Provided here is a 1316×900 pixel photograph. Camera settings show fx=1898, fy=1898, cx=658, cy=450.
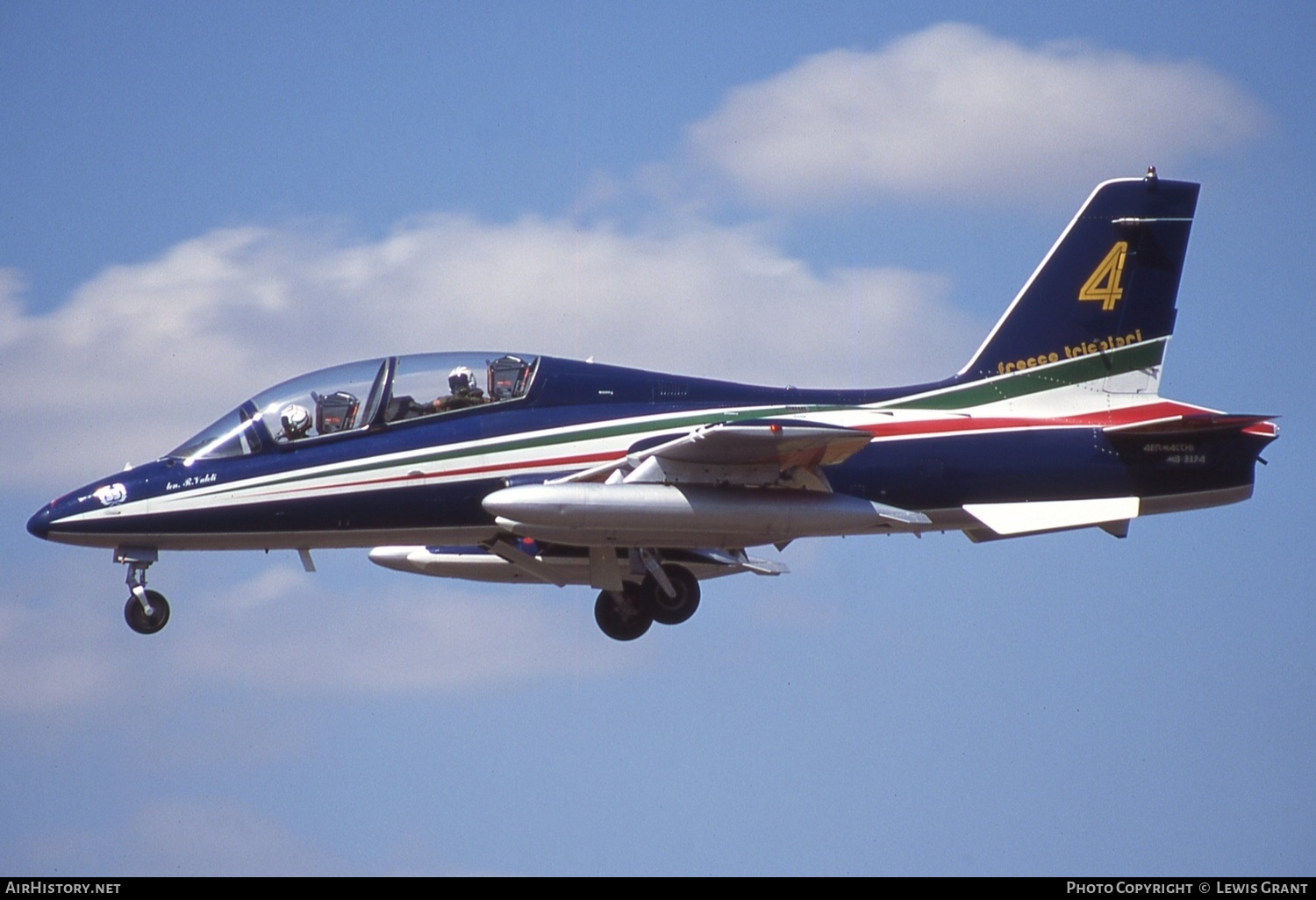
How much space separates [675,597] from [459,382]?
378 cm

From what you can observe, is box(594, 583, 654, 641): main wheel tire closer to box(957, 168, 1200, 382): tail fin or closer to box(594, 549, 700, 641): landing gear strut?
box(594, 549, 700, 641): landing gear strut

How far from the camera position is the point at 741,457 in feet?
66.8

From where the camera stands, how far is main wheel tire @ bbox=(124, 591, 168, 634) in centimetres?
2047

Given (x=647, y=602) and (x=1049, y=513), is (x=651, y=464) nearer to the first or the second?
(x=647, y=602)

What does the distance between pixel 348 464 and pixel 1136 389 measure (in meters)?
9.43

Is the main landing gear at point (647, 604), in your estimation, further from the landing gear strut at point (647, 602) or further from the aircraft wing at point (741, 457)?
the aircraft wing at point (741, 457)

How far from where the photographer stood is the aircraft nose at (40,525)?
20453mm

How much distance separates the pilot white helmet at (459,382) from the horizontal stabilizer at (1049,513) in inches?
227

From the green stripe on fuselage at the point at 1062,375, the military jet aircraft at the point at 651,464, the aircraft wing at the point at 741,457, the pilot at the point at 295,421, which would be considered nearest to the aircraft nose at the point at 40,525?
the military jet aircraft at the point at 651,464

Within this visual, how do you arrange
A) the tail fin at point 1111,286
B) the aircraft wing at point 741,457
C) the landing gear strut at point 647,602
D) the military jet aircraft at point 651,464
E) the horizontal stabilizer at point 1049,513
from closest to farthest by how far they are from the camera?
the aircraft wing at point 741,457 < the military jet aircraft at point 651,464 < the horizontal stabilizer at point 1049,513 < the landing gear strut at point 647,602 < the tail fin at point 1111,286

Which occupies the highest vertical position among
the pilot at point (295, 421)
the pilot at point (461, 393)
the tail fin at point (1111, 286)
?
the tail fin at point (1111, 286)

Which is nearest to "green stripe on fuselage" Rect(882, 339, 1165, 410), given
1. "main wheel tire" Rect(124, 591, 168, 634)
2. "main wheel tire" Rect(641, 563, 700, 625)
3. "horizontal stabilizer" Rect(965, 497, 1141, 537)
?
"horizontal stabilizer" Rect(965, 497, 1141, 537)
